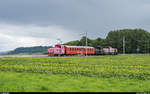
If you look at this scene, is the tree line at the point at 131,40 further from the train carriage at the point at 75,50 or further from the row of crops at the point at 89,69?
the row of crops at the point at 89,69

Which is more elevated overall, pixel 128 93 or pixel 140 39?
pixel 140 39

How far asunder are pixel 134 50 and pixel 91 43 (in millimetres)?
25199

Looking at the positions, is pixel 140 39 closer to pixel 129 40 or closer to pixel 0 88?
pixel 129 40

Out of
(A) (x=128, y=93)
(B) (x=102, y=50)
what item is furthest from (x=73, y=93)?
(B) (x=102, y=50)

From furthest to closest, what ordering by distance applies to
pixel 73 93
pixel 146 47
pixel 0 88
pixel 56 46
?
pixel 146 47 → pixel 56 46 → pixel 0 88 → pixel 73 93

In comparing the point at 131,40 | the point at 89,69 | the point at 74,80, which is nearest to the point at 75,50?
the point at 89,69

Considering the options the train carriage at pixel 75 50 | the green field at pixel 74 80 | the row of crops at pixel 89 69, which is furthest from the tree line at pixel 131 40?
the green field at pixel 74 80

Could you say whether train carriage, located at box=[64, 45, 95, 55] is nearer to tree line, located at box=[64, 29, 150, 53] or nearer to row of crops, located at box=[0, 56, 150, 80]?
row of crops, located at box=[0, 56, 150, 80]

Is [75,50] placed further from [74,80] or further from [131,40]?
[131,40]

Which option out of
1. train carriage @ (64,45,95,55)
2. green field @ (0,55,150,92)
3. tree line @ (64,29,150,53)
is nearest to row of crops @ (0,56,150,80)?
green field @ (0,55,150,92)

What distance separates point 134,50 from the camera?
8656cm

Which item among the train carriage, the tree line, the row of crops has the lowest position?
the row of crops

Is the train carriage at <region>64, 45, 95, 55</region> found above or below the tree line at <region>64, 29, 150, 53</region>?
below

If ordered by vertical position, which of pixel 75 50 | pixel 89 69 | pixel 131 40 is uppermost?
pixel 131 40
